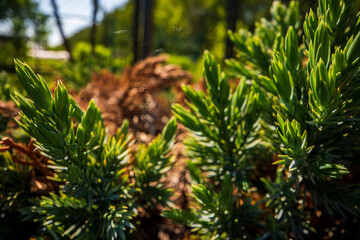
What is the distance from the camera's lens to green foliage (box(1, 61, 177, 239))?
29 centimetres

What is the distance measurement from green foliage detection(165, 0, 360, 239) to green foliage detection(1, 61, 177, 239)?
6 centimetres

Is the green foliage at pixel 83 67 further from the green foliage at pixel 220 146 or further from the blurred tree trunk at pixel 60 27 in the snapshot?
the green foliage at pixel 220 146

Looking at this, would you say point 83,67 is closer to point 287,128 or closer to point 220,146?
point 220,146

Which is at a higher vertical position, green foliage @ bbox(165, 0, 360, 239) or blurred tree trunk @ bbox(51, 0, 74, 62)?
blurred tree trunk @ bbox(51, 0, 74, 62)

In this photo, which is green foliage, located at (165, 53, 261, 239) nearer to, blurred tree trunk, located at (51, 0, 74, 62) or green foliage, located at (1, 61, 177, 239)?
green foliage, located at (1, 61, 177, 239)

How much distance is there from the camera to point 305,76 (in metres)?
0.34

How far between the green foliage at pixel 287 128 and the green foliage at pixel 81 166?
64 mm

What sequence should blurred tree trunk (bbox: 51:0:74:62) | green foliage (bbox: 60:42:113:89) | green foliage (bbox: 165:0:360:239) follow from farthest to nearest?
green foliage (bbox: 60:42:113:89) < blurred tree trunk (bbox: 51:0:74:62) < green foliage (bbox: 165:0:360:239)

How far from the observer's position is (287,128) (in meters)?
0.27

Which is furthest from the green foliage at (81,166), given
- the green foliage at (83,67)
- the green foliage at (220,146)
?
the green foliage at (83,67)

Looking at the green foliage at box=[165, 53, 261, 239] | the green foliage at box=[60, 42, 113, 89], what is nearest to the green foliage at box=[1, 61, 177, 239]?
the green foliage at box=[165, 53, 261, 239]

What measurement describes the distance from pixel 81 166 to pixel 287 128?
0.25 metres

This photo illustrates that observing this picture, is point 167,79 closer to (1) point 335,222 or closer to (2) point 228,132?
(2) point 228,132

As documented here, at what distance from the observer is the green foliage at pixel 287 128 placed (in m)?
0.28
